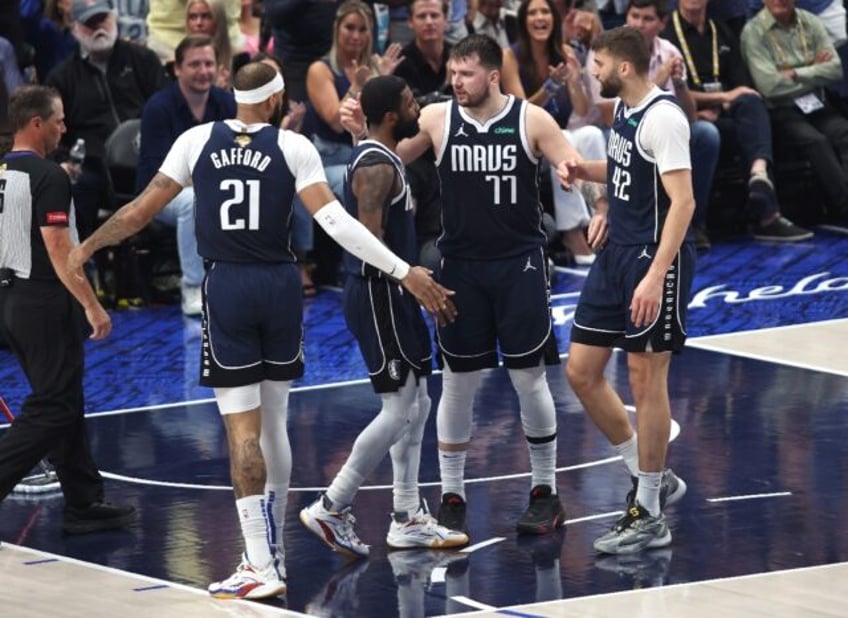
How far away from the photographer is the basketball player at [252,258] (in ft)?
27.1

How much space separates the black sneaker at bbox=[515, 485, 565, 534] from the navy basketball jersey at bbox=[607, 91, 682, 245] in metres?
1.20

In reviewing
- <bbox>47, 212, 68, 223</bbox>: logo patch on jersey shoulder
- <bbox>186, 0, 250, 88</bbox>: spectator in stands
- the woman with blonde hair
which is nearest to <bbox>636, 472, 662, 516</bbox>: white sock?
<bbox>47, 212, 68, 223</bbox>: logo patch on jersey shoulder

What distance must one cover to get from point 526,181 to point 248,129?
57.6 inches

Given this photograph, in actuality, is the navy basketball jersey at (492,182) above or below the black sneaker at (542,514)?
above

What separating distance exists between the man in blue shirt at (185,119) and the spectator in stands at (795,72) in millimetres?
4740

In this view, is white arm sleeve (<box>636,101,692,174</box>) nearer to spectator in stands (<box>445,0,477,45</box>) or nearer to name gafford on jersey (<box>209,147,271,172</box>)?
name gafford on jersey (<box>209,147,271,172</box>)

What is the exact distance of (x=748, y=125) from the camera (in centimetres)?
1642

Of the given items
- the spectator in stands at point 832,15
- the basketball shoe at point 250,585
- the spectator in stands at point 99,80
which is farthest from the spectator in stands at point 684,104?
the basketball shoe at point 250,585

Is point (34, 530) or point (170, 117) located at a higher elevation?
point (170, 117)

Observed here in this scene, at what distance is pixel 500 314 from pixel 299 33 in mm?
6647

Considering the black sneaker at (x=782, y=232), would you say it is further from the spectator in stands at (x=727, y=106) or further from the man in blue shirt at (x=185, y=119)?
the man in blue shirt at (x=185, y=119)

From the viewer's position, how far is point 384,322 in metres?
8.82

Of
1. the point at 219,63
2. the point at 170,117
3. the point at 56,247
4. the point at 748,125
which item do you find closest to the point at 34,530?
the point at 56,247

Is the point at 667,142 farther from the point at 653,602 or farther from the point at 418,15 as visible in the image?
the point at 418,15
